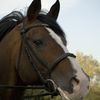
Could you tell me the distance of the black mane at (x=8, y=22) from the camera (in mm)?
5207

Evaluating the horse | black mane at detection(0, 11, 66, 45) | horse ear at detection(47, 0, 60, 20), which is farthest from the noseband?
horse ear at detection(47, 0, 60, 20)

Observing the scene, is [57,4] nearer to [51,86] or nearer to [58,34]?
[58,34]

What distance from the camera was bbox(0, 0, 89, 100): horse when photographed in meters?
4.23

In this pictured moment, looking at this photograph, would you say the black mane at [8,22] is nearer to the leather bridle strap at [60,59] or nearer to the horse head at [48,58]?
the horse head at [48,58]

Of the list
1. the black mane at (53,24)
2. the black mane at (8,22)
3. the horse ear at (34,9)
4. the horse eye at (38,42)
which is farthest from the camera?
the black mane at (8,22)

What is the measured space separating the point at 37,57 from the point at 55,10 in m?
1.02

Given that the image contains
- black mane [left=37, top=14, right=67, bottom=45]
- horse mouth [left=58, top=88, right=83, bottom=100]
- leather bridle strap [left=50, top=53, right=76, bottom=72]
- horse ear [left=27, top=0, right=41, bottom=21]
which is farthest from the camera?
horse ear [left=27, top=0, right=41, bottom=21]

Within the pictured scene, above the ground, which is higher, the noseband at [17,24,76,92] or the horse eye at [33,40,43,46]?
the horse eye at [33,40,43,46]

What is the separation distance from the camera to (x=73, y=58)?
4391 mm

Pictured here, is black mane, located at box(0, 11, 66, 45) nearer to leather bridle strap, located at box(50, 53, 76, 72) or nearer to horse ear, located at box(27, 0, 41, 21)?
horse ear, located at box(27, 0, 41, 21)

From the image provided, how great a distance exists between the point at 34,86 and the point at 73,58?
697 mm

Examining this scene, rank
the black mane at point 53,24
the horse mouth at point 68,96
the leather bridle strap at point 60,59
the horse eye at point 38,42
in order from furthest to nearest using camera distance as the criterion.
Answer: the black mane at point 53,24 < the horse eye at point 38,42 < the leather bridle strap at point 60,59 < the horse mouth at point 68,96

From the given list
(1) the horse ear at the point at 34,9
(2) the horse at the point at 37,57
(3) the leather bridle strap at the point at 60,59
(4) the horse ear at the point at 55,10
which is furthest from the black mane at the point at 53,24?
(3) the leather bridle strap at the point at 60,59

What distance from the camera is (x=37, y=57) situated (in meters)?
4.65
